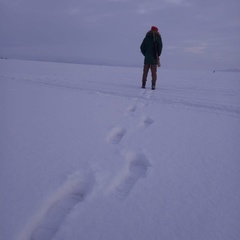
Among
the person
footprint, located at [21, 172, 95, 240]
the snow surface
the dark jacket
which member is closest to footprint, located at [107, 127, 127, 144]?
the snow surface

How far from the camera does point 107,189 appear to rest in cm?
145

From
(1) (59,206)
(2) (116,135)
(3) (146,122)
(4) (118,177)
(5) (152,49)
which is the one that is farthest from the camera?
(5) (152,49)

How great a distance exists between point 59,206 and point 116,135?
119cm

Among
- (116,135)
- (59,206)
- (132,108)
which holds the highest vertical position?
(132,108)

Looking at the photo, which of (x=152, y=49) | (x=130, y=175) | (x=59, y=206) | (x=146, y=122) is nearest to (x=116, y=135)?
(x=146, y=122)

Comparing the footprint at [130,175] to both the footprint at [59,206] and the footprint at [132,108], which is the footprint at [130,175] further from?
the footprint at [132,108]

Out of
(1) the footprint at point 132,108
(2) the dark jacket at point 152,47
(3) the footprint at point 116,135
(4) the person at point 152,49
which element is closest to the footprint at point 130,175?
(3) the footprint at point 116,135

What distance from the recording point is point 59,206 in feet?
4.29

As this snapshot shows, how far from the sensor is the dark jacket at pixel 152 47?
5695 millimetres

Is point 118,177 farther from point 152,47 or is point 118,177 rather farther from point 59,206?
point 152,47

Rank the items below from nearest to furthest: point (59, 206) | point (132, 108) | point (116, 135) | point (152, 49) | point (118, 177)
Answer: point (59, 206) < point (118, 177) < point (116, 135) < point (132, 108) < point (152, 49)

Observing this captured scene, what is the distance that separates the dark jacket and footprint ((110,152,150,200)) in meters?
4.25

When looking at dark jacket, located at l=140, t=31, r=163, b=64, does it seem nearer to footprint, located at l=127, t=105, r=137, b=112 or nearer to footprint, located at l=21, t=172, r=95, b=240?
footprint, located at l=127, t=105, r=137, b=112

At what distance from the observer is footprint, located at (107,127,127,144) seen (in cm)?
226
